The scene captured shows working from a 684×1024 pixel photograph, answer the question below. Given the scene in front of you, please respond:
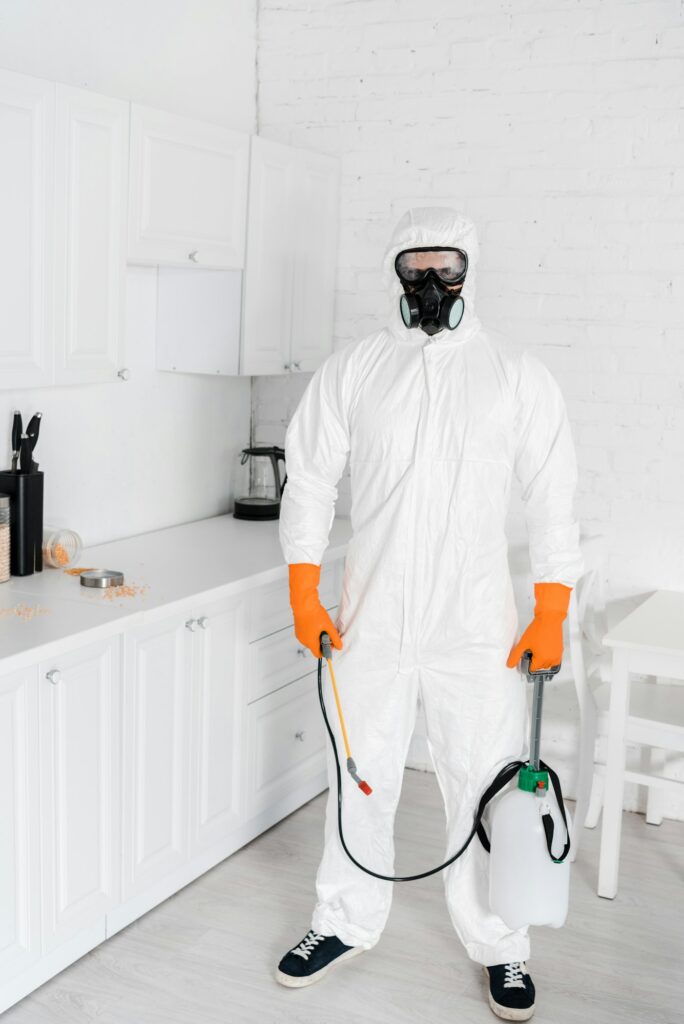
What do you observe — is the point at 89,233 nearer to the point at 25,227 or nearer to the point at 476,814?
the point at 25,227

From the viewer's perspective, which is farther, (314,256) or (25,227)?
(314,256)

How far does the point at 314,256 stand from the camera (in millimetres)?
3443

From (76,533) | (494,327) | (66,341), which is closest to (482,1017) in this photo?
(76,533)

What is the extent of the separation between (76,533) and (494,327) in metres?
1.41

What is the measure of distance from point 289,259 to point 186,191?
0.57 m

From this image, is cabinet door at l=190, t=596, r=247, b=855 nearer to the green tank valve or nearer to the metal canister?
the metal canister

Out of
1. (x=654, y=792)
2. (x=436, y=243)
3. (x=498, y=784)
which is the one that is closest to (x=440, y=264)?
(x=436, y=243)

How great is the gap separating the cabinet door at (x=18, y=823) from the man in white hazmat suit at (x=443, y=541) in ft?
1.84

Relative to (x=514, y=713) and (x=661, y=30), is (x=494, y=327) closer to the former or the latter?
(x=661, y=30)

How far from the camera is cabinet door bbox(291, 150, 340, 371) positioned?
10.9 feet

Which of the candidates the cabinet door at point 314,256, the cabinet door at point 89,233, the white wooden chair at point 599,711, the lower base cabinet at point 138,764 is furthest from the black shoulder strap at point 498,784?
the cabinet door at point 314,256

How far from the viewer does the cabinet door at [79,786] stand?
2158mm

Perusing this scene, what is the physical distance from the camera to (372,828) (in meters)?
2.39

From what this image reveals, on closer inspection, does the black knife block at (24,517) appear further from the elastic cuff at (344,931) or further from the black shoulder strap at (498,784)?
the black shoulder strap at (498,784)
